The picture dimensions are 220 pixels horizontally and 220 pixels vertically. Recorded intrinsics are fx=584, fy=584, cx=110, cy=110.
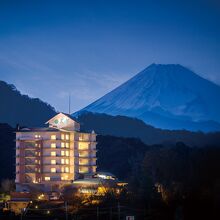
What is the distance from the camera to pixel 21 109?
8938 cm

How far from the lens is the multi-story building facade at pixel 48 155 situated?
51656mm

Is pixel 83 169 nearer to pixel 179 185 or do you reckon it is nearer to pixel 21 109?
pixel 179 185

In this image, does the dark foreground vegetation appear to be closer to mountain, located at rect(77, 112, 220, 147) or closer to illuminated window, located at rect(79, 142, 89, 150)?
illuminated window, located at rect(79, 142, 89, 150)

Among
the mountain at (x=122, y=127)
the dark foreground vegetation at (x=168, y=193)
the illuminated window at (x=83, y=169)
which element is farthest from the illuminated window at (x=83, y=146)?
the mountain at (x=122, y=127)

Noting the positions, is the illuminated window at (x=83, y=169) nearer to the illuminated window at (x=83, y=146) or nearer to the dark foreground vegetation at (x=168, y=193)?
the illuminated window at (x=83, y=146)

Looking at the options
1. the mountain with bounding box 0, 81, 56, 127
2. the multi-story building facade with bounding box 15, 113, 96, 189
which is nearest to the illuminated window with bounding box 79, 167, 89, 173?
the multi-story building facade with bounding box 15, 113, 96, 189

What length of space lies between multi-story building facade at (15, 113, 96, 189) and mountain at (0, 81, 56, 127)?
30705 mm

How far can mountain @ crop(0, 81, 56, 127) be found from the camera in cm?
8594

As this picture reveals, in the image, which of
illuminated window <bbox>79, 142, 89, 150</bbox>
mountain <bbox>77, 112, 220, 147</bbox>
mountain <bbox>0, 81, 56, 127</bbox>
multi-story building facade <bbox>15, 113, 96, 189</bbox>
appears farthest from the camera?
mountain <bbox>0, 81, 56, 127</bbox>

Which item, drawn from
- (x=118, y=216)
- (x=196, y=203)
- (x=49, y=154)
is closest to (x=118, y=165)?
(x=49, y=154)

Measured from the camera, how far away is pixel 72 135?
178 feet

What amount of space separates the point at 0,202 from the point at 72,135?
9.59 metres

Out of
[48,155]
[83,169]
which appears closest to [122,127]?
[83,169]

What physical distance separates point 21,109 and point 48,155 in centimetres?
3821
